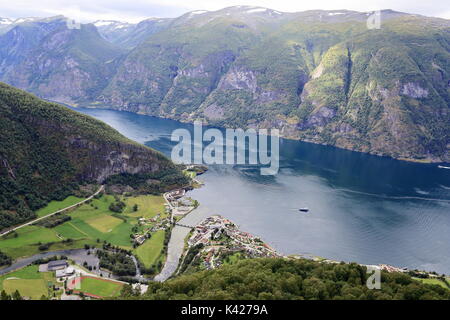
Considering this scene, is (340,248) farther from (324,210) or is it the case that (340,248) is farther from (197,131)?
(197,131)

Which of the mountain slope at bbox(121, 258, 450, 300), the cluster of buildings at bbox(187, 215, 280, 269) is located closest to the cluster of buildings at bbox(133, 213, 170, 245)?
the cluster of buildings at bbox(187, 215, 280, 269)

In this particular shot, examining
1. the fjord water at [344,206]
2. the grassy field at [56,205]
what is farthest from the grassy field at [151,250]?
the grassy field at [56,205]

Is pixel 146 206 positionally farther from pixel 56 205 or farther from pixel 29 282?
pixel 29 282

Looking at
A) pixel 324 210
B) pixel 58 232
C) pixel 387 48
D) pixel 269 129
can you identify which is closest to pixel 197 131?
pixel 269 129

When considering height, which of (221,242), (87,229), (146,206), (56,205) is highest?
(56,205)

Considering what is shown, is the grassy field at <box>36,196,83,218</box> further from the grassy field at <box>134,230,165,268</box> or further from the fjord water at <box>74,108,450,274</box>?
the fjord water at <box>74,108,450,274</box>

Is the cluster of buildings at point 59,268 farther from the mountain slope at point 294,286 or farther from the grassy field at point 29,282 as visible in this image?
the mountain slope at point 294,286

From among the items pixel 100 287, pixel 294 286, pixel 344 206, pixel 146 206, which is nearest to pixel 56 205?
pixel 146 206
